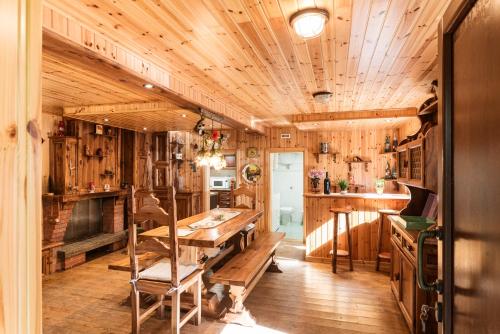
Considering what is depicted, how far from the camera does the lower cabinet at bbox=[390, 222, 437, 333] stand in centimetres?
225

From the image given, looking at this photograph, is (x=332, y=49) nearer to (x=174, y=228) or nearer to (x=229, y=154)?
(x=174, y=228)

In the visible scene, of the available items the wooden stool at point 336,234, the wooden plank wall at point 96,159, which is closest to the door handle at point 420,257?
the wooden stool at point 336,234

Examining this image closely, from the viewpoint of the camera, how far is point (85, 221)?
5.24 meters

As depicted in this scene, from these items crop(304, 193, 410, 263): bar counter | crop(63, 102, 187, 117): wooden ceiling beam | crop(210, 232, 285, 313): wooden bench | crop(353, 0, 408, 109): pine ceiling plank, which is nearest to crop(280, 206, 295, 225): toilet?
crop(304, 193, 410, 263): bar counter

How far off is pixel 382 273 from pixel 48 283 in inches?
186

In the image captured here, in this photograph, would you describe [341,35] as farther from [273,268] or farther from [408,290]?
[273,268]

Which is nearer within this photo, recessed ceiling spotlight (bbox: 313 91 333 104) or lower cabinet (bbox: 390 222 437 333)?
lower cabinet (bbox: 390 222 437 333)

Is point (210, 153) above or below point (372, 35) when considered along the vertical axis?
below

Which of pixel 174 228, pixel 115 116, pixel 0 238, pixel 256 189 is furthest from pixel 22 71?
pixel 256 189

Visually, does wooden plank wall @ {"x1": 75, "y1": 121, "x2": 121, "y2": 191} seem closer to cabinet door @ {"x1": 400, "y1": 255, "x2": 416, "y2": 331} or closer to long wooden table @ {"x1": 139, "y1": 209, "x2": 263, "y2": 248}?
long wooden table @ {"x1": 139, "y1": 209, "x2": 263, "y2": 248}

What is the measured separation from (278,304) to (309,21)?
294 centimetres

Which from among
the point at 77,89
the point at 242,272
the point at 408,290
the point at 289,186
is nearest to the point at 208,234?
the point at 242,272

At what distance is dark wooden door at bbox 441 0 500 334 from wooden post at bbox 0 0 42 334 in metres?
0.97

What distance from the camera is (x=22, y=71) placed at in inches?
22.5
